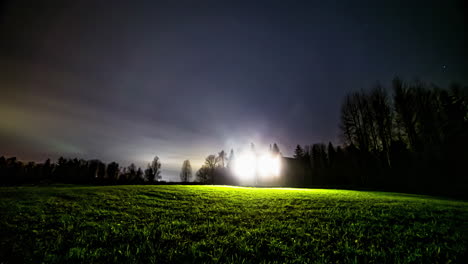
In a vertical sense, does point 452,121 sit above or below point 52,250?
above

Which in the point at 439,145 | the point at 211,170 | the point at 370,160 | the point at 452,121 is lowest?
the point at 211,170

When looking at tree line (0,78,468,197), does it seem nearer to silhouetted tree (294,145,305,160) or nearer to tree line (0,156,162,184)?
silhouetted tree (294,145,305,160)

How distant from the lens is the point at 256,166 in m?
67.9

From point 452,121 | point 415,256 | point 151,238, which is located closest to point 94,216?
point 151,238

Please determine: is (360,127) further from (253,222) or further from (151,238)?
(151,238)

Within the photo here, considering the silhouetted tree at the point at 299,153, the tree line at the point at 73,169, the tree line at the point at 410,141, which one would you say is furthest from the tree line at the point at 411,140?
the tree line at the point at 73,169

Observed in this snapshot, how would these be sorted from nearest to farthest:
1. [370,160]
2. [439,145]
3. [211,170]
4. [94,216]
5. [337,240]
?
[337,240] → [94,216] → [439,145] → [370,160] → [211,170]

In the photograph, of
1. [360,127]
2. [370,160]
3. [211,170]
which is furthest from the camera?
[211,170]

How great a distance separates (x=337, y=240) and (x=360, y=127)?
45024mm

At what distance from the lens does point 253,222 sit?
21.9 ft

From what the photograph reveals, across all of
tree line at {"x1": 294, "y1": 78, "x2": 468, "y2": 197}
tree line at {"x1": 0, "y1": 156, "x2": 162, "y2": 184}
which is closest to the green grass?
tree line at {"x1": 294, "y1": 78, "x2": 468, "y2": 197}

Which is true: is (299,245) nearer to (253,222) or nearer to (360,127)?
(253,222)

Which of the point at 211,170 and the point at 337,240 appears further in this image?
the point at 211,170

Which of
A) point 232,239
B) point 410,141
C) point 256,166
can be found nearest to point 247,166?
point 256,166
